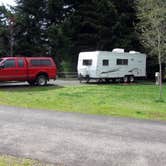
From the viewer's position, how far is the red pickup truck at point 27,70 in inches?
976

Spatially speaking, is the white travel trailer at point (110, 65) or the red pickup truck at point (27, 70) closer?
the red pickup truck at point (27, 70)

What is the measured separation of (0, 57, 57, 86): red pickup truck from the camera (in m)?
24.8

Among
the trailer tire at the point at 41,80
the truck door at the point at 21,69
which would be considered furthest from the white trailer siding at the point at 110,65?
the truck door at the point at 21,69

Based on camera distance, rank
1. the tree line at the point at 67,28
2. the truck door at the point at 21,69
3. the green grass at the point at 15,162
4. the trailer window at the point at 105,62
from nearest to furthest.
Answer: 1. the green grass at the point at 15,162
2. the truck door at the point at 21,69
3. the trailer window at the point at 105,62
4. the tree line at the point at 67,28

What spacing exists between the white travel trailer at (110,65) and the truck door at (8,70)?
8.98 meters

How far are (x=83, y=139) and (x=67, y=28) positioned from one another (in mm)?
34236

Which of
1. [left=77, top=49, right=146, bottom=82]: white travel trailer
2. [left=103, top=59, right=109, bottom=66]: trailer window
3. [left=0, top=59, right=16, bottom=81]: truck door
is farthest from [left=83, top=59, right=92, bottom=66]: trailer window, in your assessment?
[left=0, top=59, right=16, bottom=81]: truck door

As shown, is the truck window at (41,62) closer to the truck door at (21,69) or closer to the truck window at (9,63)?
the truck door at (21,69)

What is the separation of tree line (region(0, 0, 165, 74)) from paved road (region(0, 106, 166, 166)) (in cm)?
2930

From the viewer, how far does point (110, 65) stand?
1318 inches

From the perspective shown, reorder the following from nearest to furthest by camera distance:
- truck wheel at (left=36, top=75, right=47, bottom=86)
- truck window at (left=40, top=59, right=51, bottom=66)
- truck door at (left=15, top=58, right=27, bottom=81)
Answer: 1. truck door at (left=15, top=58, right=27, bottom=81)
2. truck wheel at (left=36, top=75, right=47, bottom=86)
3. truck window at (left=40, top=59, right=51, bottom=66)

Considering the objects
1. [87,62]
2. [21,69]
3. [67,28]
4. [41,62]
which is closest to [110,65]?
[87,62]

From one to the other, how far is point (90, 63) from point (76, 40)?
11.8 metres

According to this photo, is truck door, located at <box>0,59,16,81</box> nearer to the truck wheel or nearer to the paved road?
the truck wheel
